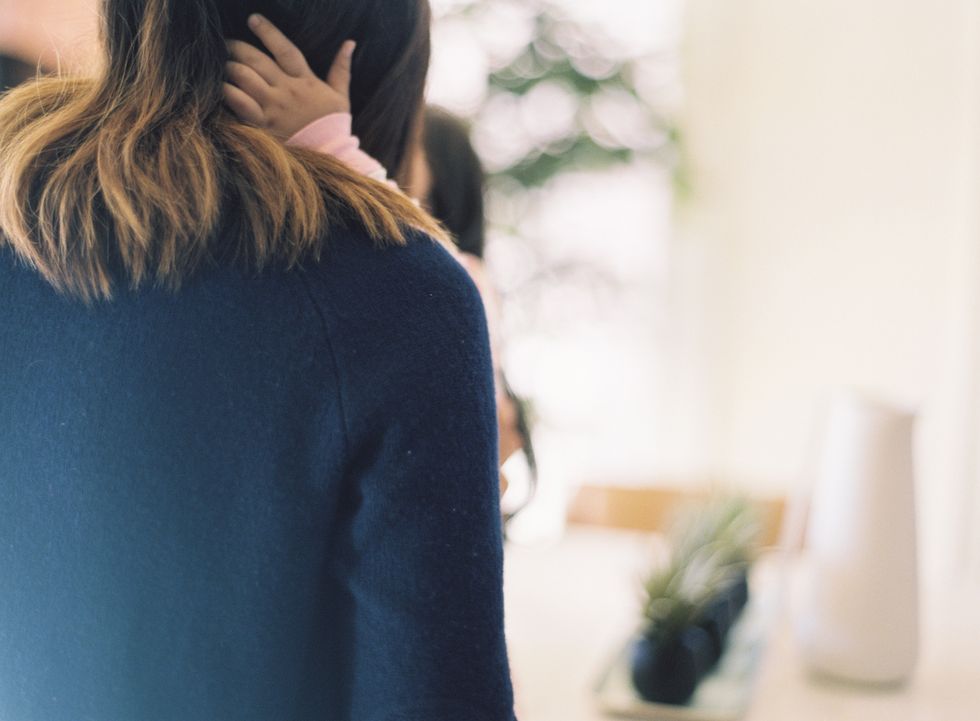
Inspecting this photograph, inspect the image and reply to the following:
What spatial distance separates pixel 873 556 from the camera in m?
1.10

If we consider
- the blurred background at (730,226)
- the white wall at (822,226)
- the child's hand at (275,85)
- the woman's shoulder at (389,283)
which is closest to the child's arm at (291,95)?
the child's hand at (275,85)

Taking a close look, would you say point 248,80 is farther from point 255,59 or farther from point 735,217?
point 735,217

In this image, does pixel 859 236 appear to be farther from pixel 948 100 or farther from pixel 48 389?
pixel 48 389

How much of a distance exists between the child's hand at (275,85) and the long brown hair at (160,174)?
0.01 meters

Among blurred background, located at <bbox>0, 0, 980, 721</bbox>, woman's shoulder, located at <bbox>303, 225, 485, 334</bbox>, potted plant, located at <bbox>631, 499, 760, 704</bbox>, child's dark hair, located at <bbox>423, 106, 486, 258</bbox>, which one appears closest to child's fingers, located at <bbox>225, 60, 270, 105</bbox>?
woman's shoulder, located at <bbox>303, 225, 485, 334</bbox>

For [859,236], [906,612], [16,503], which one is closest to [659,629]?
[906,612]

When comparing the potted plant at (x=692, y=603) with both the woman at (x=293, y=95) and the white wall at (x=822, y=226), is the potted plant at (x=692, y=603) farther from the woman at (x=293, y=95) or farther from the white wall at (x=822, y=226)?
the white wall at (x=822, y=226)

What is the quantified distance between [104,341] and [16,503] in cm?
12

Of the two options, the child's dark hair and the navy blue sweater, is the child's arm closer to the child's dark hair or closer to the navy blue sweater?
the navy blue sweater

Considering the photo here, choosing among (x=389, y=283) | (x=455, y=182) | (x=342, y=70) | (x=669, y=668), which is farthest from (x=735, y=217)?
(x=389, y=283)

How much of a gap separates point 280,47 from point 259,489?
288mm

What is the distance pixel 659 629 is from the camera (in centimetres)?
106

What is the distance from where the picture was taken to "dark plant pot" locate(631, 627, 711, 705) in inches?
40.9

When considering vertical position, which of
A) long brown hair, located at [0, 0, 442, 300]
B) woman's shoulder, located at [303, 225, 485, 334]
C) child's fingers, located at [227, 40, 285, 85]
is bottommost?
woman's shoulder, located at [303, 225, 485, 334]
